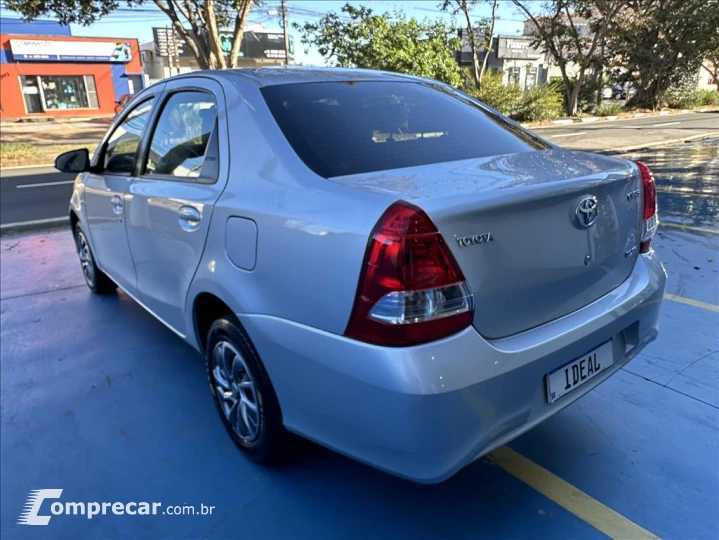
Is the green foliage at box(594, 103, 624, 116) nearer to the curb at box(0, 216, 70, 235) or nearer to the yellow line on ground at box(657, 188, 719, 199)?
the yellow line on ground at box(657, 188, 719, 199)

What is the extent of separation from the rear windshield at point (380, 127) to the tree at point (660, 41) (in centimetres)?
2981

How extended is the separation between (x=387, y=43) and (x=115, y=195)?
1946 cm

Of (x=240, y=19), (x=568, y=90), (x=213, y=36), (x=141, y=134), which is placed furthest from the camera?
(x=568, y=90)

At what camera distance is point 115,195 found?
130 inches

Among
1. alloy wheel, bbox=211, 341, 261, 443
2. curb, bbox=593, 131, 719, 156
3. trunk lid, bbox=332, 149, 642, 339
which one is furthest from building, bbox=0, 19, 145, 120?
trunk lid, bbox=332, 149, 642, 339

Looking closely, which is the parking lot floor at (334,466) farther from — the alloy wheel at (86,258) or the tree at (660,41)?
the tree at (660,41)

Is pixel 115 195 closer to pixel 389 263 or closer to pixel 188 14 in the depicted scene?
pixel 389 263

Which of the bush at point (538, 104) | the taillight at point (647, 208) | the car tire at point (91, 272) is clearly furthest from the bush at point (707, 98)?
the car tire at point (91, 272)

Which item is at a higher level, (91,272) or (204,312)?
(204,312)

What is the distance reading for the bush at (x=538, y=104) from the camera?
74.7ft

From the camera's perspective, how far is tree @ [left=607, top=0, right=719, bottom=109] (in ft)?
86.3

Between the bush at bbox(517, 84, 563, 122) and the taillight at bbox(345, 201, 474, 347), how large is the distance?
2333 cm

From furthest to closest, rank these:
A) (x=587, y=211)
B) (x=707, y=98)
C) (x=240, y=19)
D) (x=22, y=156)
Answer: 1. (x=707, y=98)
2. (x=22, y=156)
3. (x=240, y=19)
4. (x=587, y=211)

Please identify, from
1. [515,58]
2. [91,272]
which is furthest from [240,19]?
[515,58]
